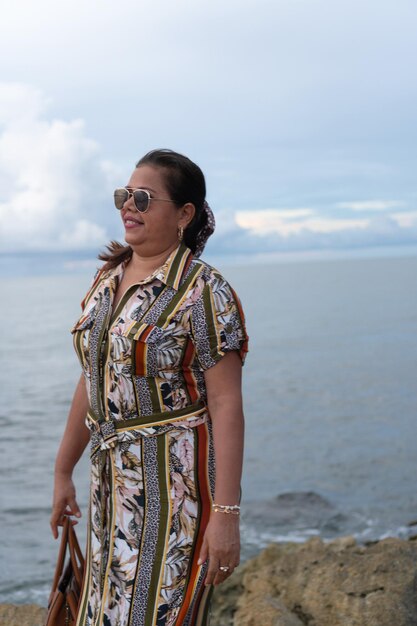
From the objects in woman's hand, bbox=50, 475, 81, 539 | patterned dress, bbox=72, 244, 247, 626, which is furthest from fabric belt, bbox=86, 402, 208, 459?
woman's hand, bbox=50, 475, 81, 539

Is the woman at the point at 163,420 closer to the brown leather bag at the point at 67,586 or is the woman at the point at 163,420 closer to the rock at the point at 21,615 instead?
the brown leather bag at the point at 67,586

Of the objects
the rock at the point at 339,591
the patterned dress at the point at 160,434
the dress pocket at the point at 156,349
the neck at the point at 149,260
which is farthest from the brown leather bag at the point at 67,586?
the rock at the point at 339,591

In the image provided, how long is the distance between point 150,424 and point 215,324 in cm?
42

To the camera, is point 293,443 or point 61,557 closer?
point 61,557

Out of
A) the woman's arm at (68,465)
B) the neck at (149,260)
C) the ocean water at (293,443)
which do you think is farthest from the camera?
the ocean water at (293,443)

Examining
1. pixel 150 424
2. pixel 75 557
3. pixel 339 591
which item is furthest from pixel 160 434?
pixel 339 591

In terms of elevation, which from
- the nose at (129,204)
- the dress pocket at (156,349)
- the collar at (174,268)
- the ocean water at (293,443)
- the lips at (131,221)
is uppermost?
the nose at (129,204)

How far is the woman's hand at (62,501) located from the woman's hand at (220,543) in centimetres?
74

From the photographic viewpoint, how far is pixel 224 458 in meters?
2.91

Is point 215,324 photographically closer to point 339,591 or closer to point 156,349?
point 156,349

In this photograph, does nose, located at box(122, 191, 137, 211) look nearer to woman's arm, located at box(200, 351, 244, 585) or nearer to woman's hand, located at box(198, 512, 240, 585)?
woman's arm, located at box(200, 351, 244, 585)

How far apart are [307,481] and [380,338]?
27.7m

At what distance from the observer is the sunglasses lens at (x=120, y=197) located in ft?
10.2

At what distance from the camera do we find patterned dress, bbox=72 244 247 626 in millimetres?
2934
